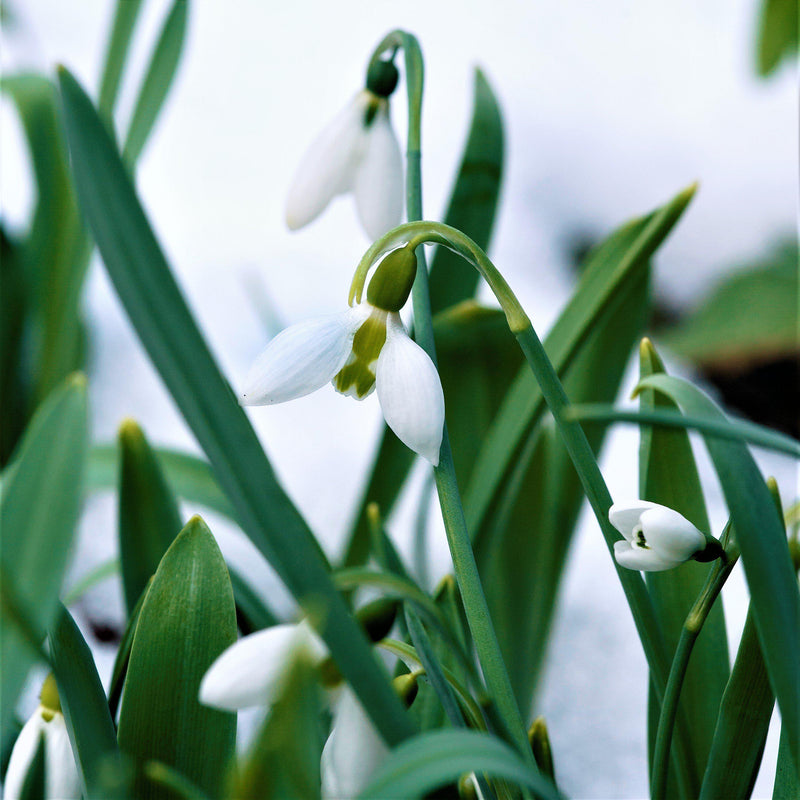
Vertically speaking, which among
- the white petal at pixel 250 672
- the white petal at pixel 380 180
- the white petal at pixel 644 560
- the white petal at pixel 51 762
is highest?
the white petal at pixel 380 180

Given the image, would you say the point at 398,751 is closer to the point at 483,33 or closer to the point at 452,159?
the point at 452,159

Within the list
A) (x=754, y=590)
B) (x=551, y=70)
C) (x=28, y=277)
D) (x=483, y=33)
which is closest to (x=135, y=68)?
(x=483, y=33)

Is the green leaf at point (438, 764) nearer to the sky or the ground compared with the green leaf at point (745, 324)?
nearer to the ground

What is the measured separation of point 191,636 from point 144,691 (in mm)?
30

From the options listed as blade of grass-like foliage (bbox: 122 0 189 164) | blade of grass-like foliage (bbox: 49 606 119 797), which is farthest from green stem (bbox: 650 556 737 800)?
blade of grass-like foliage (bbox: 122 0 189 164)

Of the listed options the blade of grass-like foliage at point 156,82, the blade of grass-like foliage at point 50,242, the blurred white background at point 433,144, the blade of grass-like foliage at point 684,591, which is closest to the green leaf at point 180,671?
the blade of grass-like foliage at point 684,591

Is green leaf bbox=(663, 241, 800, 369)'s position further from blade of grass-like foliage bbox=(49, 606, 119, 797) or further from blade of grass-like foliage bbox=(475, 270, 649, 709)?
blade of grass-like foliage bbox=(49, 606, 119, 797)

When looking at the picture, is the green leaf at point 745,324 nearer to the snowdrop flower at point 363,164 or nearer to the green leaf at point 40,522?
the snowdrop flower at point 363,164

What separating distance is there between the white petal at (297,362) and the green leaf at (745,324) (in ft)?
3.46

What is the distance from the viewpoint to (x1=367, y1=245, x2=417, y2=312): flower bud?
33 centimetres

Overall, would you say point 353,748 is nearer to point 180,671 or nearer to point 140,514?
point 180,671

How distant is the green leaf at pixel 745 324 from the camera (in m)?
1.26

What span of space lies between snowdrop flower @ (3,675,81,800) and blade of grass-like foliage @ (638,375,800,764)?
29cm

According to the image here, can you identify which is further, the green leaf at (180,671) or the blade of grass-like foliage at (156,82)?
the blade of grass-like foliage at (156,82)
